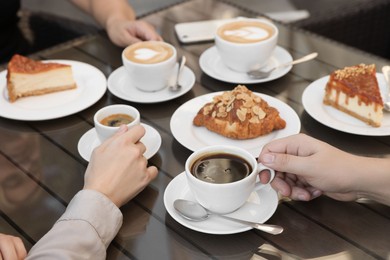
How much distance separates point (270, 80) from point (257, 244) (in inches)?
27.9

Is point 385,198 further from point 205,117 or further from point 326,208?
point 205,117

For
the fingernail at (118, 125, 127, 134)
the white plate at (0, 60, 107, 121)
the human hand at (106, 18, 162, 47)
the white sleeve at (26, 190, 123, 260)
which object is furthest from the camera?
the human hand at (106, 18, 162, 47)

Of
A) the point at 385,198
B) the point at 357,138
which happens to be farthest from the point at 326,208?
the point at 357,138

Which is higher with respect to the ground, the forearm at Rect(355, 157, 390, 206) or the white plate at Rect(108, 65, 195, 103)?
the forearm at Rect(355, 157, 390, 206)

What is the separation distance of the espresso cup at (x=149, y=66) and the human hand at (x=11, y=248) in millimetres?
682

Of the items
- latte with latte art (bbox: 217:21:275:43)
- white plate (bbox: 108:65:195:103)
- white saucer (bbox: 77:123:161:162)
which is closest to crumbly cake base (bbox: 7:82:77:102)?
white plate (bbox: 108:65:195:103)

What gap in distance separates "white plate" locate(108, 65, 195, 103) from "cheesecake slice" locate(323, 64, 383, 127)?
0.42m

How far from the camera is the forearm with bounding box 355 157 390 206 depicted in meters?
1.20

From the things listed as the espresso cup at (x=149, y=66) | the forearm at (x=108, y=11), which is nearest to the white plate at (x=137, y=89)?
the espresso cup at (x=149, y=66)

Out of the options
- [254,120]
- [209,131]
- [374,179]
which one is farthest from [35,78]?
[374,179]

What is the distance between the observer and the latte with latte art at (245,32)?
1.81m

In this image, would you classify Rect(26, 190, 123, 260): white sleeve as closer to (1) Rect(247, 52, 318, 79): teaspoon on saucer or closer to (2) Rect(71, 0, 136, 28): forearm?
(1) Rect(247, 52, 318, 79): teaspoon on saucer

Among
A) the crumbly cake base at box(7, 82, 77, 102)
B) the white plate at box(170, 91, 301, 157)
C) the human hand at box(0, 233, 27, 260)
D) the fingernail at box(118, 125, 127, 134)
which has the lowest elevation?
the crumbly cake base at box(7, 82, 77, 102)

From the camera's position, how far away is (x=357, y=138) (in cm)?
148
